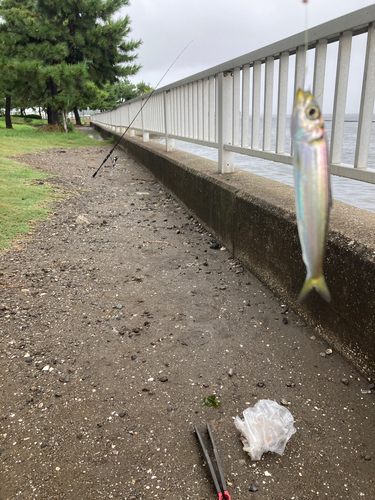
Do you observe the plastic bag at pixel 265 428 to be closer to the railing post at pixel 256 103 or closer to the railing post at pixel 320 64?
the railing post at pixel 320 64

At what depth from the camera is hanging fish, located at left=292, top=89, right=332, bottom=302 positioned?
1.73ft

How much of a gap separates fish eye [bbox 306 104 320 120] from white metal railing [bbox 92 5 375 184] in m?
0.06

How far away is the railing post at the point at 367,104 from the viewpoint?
6.63 ft

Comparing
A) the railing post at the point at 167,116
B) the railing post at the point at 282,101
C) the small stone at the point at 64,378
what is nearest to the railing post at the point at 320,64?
the railing post at the point at 282,101

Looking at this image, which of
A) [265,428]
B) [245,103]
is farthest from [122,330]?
[245,103]

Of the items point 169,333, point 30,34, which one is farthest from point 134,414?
point 30,34

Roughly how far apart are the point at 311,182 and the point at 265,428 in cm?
148

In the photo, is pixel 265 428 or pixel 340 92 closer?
pixel 265 428

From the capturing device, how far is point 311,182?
0.56 metres

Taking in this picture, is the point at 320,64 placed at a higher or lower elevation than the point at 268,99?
higher

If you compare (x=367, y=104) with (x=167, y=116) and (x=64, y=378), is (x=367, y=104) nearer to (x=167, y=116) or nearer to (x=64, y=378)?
(x=64, y=378)

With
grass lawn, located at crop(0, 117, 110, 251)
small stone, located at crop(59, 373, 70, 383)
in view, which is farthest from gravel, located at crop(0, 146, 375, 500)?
grass lawn, located at crop(0, 117, 110, 251)

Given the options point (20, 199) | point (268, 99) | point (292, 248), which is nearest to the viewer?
point (292, 248)

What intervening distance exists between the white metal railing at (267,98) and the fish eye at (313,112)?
63mm
